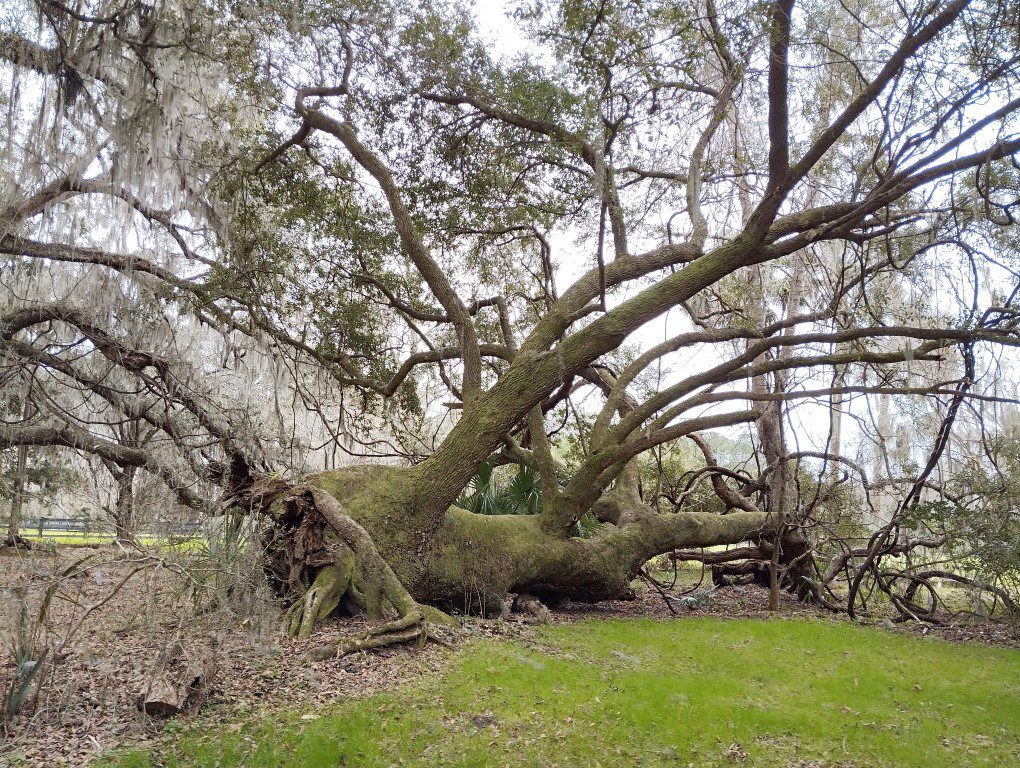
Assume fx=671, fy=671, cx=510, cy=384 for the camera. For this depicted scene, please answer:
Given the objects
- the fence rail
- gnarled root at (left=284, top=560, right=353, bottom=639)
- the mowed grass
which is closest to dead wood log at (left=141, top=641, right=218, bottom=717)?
the mowed grass

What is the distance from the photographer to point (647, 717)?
176 inches

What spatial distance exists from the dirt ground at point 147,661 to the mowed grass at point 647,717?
0.25 metres

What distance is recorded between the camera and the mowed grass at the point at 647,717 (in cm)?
387

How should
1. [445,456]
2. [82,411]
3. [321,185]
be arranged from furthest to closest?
[82,411]
[321,185]
[445,456]

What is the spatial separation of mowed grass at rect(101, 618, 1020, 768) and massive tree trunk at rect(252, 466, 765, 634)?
1226 millimetres

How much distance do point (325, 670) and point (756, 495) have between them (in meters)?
8.94

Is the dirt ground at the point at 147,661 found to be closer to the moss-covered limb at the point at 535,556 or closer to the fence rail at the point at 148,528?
the fence rail at the point at 148,528

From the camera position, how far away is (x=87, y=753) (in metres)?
3.59

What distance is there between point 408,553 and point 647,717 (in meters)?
3.12

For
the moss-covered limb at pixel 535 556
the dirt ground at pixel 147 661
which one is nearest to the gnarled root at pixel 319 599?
the dirt ground at pixel 147 661

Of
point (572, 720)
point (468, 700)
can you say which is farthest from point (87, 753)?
point (572, 720)

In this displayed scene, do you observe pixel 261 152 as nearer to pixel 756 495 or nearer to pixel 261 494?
pixel 261 494

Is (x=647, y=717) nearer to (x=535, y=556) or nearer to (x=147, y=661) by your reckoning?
(x=535, y=556)

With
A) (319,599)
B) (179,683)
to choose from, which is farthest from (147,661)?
(319,599)
